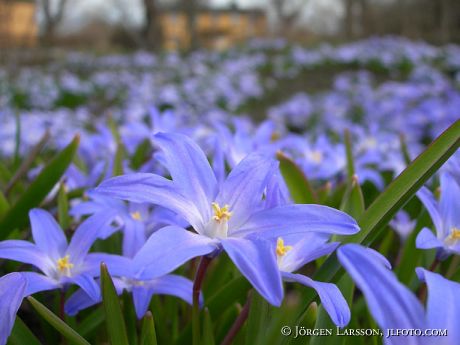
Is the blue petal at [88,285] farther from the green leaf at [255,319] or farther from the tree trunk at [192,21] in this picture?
the tree trunk at [192,21]

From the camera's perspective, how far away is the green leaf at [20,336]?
0.86 m

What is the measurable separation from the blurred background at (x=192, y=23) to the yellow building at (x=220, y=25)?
0.45m

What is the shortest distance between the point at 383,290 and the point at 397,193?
0.36m

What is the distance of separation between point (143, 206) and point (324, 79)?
8387 mm

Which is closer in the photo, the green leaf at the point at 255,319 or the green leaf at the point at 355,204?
the green leaf at the point at 255,319

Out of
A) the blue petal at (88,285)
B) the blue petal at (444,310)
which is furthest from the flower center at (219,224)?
the blue petal at (444,310)

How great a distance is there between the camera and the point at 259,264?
0.66 metres

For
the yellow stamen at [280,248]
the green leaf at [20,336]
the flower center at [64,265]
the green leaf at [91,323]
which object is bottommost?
the green leaf at [91,323]

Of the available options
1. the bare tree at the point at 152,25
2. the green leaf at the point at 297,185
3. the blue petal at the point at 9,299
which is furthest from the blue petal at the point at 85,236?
the bare tree at the point at 152,25

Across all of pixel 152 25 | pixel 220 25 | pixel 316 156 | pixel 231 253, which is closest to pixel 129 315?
pixel 231 253

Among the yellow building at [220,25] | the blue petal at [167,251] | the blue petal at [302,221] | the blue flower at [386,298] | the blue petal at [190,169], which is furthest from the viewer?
the yellow building at [220,25]

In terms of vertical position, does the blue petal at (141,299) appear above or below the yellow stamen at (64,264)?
below

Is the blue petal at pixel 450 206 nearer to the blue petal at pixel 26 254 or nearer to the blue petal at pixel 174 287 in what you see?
the blue petal at pixel 174 287

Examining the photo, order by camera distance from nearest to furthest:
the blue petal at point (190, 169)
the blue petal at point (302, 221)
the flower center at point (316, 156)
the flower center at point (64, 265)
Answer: the blue petal at point (302, 221) → the blue petal at point (190, 169) → the flower center at point (64, 265) → the flower center at point (316, 156)
